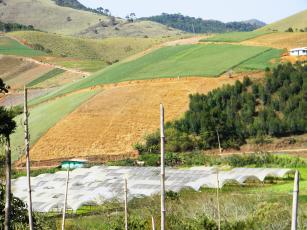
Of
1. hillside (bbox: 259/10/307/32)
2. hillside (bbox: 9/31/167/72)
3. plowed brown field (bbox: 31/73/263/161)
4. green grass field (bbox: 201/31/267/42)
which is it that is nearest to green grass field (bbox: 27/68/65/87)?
green grass field (bbox: 201/31/267/42)

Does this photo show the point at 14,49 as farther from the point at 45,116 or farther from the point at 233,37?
the point at 45,116

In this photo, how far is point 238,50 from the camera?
91.2 m

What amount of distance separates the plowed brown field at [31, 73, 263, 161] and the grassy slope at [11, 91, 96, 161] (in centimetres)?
129

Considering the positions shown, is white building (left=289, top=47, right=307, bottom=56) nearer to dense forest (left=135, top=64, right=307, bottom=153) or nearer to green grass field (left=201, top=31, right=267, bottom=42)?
dense forest (left=135, top=64, right=307, bottom=153)

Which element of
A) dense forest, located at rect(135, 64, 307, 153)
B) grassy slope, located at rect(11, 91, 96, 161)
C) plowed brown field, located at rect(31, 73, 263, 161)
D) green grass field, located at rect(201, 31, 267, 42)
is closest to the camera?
dense forest, located at rect(135, 64, 307, 153)

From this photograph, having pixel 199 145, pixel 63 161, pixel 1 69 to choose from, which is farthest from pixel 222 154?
pixel 1 69

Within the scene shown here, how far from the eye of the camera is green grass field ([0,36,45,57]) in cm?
13875

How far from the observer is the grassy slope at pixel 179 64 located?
83.8m

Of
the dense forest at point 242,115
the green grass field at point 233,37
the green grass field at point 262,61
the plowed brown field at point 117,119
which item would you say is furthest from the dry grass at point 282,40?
the dense forest at point 242,115

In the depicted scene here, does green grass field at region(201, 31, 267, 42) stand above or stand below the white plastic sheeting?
above

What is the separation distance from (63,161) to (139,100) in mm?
13031

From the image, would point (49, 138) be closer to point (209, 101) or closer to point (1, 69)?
point (209, 101)

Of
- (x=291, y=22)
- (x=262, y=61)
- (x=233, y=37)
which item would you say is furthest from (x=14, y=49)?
(x=291, y=22)

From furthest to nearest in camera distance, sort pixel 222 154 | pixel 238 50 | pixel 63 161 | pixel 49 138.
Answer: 1. pixel 238 50
2. pixel 49 138
3. pixel 63 161
4. pixel 222 154
